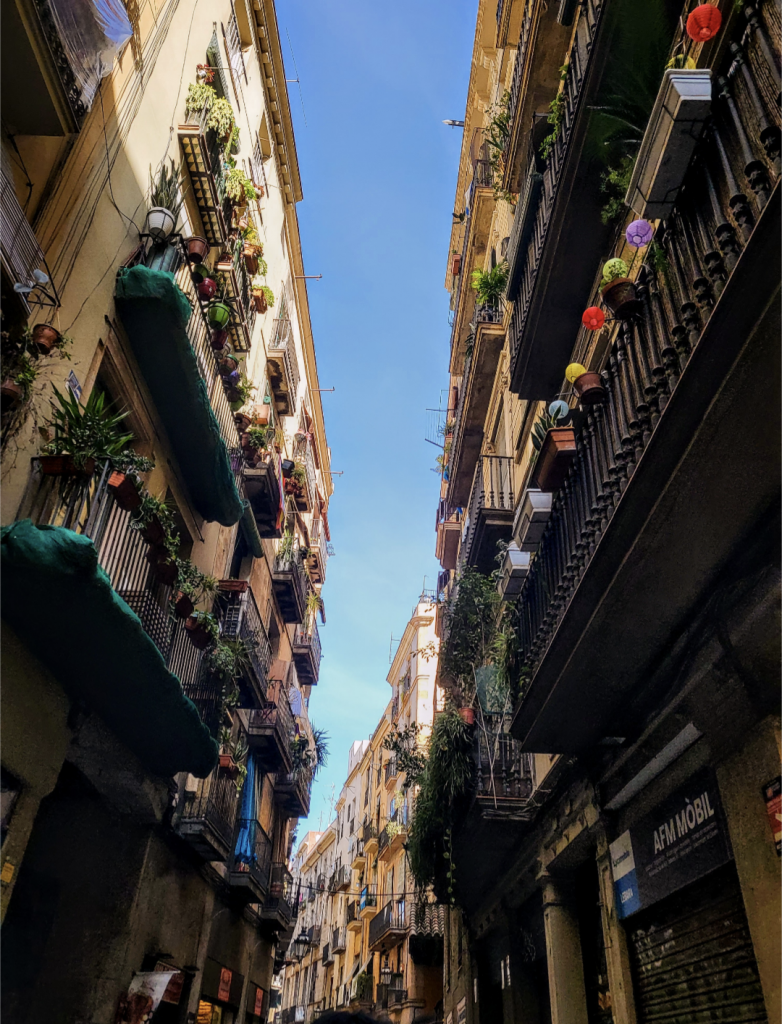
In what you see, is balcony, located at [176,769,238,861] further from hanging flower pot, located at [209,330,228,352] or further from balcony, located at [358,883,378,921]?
balcony, located at [358,883,378,921]

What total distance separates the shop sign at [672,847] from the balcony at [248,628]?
7.51m

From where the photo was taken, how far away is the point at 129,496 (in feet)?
24.5

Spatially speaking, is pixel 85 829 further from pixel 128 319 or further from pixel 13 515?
pixel 128 319

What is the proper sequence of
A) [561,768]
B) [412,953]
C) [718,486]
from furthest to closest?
[412,953], [561,768], [718,486]

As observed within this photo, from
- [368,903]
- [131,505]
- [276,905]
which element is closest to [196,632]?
[131,505]

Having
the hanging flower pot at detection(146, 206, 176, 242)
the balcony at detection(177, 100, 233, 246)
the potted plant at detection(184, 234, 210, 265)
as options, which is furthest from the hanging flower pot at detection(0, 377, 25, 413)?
the balcony at detection(177, 100, 233, 246)

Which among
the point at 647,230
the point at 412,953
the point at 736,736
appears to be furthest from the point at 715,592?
the point at 412,953

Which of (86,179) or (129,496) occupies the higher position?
(86,179)

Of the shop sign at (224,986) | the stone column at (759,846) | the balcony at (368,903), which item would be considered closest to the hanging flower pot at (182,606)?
the stone column at (759,846)

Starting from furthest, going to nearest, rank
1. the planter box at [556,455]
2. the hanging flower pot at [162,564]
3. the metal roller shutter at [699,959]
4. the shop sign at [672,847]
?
the hanging flower pot at [162,564], the planter box at [556,455], the shop sign at [672,847], the metal roller shutter at [699,959]

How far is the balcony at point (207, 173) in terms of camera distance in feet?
36.0

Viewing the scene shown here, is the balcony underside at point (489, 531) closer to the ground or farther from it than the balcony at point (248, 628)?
farther from it

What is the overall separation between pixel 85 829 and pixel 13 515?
589 centimetres

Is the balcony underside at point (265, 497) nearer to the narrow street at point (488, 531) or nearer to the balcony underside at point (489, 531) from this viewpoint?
the narrow street at point (488, 531)
